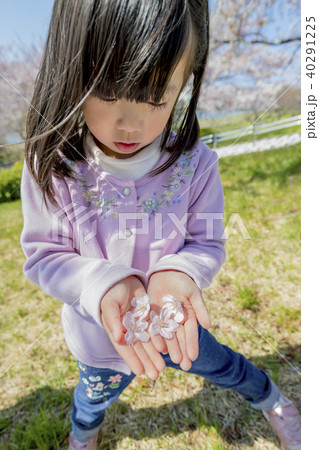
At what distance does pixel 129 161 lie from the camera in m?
0.65

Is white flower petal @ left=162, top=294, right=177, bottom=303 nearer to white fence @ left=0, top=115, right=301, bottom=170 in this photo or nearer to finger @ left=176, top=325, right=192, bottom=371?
finger @ left=176, top=325, right=192, bottom=371

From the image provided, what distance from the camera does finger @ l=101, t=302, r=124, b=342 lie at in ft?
1.90

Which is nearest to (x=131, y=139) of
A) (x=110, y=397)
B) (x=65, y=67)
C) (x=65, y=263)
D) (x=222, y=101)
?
(x=65, y=67)

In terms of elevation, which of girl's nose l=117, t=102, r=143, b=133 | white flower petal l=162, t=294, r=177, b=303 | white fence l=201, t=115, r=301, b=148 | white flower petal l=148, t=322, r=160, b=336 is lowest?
white flower petal l=148, t=322, r=160, b=336

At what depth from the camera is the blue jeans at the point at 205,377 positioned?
0.83m

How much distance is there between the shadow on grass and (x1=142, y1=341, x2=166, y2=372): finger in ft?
1.78

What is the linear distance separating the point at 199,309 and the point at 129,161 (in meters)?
0.31

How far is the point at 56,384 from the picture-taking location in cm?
123

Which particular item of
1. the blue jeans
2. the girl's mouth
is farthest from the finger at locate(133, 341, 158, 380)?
the girl's mouth

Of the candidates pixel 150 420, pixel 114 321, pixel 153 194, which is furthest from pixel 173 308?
pixel 150 420

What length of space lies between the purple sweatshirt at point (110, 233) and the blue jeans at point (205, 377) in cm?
8

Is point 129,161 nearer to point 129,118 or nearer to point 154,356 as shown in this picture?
point 129,118

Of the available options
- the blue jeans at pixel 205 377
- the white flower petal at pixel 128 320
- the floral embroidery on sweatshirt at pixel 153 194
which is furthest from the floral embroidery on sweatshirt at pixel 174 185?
the blue jeans at pixel 205 377

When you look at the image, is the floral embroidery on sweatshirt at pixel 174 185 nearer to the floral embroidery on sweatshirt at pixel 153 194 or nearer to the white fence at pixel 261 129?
the floral embroidery on sweatshirt at pixel 153 194
